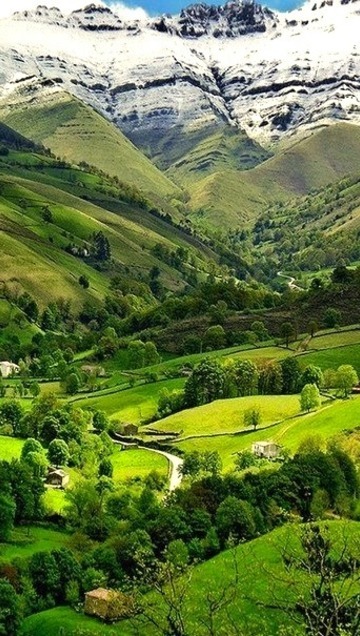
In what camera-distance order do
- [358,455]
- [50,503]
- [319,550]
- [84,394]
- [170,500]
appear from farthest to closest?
[84,394] < [358,455] < [50,503] < [170,500] < [319,550]

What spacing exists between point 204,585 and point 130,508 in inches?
933

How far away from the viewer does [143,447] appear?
459 feet

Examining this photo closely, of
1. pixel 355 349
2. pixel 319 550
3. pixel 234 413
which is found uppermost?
pixel 355 349

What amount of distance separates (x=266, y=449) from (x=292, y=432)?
12.4 m

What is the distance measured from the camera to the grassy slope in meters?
61.2

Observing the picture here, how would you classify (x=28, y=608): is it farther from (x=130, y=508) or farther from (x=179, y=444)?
(x=179, y=444)

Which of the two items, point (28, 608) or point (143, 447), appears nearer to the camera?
point (28, 608)

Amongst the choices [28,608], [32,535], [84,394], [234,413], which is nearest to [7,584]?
[28,608]

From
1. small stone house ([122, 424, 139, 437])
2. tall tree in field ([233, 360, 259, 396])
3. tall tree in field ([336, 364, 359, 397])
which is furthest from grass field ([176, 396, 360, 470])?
tall tree in field ([233, 360, 259, 396])

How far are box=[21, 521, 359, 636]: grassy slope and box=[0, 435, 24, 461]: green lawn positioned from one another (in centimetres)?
5221

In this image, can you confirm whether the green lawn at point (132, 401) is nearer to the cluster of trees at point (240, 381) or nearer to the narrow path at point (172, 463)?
the cluster of trees at point (240, 381)

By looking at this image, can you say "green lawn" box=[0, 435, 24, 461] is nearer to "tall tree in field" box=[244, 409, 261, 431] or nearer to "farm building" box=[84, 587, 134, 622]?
"tall tree in field" box=[244, 409, 261, 431]

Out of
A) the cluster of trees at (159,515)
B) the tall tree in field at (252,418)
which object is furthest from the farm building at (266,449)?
the tall tree in field at (252,418)

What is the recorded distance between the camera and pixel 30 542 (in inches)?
3425
